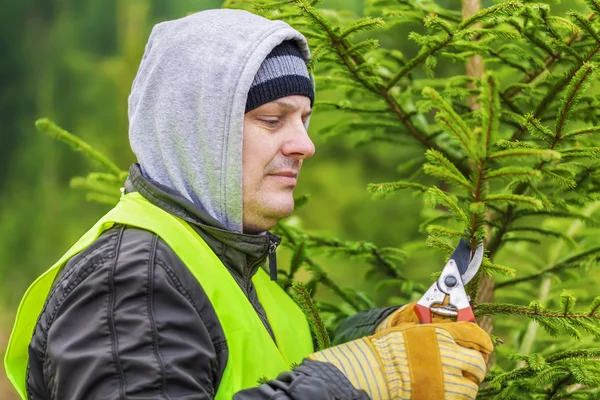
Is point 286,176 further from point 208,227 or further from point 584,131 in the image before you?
point 584,131

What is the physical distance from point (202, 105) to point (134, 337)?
22.5 inches

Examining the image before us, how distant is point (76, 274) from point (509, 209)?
1373 mm

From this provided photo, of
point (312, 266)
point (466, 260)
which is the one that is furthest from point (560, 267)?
point (466, 260)

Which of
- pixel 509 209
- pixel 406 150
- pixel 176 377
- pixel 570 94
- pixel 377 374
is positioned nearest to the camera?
pixel 176 377

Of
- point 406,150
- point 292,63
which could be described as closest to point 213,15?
point 292,63

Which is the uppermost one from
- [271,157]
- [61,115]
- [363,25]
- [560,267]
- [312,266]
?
[363,25]

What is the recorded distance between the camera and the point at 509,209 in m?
2.40

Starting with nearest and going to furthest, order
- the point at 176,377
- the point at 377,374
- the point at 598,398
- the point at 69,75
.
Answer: the point at 176,377, the point at 377,374, the point at 598,398, the point at 69,75

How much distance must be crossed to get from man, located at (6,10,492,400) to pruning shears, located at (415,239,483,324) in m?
0.05

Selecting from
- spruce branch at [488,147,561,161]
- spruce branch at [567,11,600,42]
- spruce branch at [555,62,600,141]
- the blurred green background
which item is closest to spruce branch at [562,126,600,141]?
spruce branch at [555,62,600,141]

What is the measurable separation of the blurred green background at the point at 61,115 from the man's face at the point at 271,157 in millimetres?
5623

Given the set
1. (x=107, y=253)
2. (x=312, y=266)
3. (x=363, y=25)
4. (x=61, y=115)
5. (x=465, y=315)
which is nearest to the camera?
(x=107, y=253)

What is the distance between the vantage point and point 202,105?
5.86 ft

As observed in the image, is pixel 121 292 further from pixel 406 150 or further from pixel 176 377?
pixel 406 150
